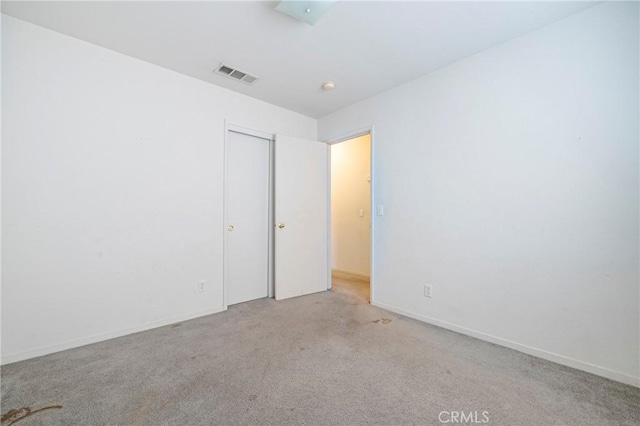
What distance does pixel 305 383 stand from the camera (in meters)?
1.70

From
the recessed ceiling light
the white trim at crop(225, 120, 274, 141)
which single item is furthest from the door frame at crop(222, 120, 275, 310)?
the recessed ceiling light

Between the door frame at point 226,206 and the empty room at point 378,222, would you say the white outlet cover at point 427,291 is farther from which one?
the door frame at point 226,206

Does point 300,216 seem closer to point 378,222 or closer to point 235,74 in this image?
point 378,222

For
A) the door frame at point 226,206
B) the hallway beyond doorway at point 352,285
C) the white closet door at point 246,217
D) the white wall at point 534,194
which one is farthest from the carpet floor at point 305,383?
the hallway beyond doorway at point 352,285

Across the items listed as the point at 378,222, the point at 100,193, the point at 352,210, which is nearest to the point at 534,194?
the point at 378,222

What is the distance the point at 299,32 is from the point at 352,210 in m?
3.24

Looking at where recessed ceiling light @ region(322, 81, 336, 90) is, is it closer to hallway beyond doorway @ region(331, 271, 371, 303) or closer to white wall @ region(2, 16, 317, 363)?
white wall @ region(2, 16, 317, 363)

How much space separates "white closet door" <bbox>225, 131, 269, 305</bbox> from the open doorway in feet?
4.69

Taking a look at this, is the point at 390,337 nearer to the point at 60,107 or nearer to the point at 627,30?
the point at 627,30

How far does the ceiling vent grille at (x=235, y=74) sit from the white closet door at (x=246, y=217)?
0.63 metres

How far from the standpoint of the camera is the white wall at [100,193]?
197 centimetres

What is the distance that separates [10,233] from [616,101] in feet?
14.0

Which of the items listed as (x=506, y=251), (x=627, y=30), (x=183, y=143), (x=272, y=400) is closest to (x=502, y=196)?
(x=506, y=251)

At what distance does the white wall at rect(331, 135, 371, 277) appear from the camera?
4727 mm
